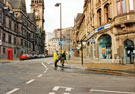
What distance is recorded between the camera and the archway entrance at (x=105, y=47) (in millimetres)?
19822

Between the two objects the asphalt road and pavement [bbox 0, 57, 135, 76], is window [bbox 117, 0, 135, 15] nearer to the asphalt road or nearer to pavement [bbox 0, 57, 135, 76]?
pavement [bbox 0, 57, 135, 76]

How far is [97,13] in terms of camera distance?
23453mm

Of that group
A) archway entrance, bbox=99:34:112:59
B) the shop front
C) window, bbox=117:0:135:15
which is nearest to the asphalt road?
the shop front

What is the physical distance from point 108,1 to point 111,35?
5226 mm

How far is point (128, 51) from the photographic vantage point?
1670cm

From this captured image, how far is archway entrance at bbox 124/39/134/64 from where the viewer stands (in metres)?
16.3

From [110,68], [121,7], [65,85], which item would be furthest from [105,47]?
[65,85]

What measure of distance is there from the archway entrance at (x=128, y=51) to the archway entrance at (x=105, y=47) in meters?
2.87

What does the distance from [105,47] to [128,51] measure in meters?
4.56

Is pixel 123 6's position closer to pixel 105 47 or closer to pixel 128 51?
pixel 128 51

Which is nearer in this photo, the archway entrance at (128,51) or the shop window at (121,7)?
the archway entrance at (128,51)

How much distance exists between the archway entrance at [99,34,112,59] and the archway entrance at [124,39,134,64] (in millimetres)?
2874

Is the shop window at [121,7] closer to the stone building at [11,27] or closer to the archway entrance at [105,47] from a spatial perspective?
the archway entrance at [105,47]

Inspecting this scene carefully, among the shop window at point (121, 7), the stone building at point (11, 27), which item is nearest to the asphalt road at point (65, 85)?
the shop window at point (121, 7)
